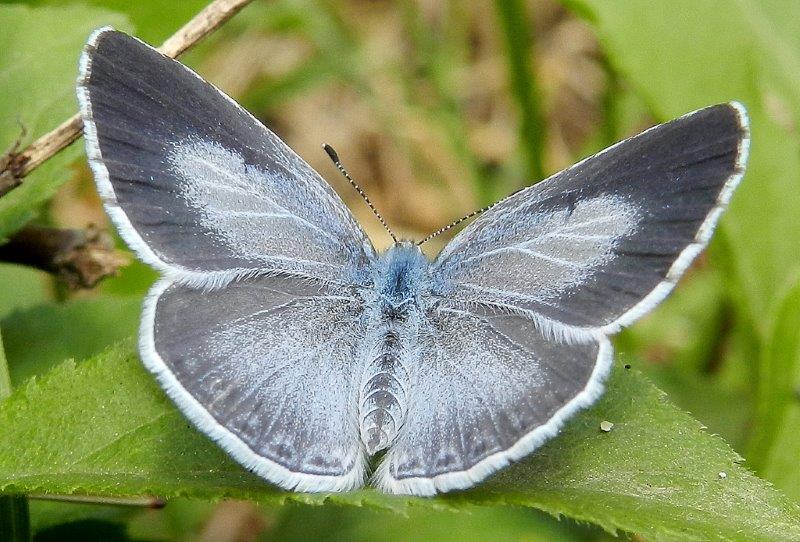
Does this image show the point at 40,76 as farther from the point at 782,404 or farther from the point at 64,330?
the point at 782,404

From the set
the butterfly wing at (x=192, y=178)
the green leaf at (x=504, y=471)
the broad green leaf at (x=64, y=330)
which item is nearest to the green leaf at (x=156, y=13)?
the broad green leaf at (x=64, y=330)

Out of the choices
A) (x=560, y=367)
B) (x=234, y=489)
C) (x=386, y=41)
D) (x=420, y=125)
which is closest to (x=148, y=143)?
(x=234, y=489)

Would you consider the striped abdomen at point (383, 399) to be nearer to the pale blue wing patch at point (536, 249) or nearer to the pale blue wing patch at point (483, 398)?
the pale blue wing patch at point (483, 398)

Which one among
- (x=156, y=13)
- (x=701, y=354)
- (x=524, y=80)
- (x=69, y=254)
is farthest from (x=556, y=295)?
(x=701, y=354)

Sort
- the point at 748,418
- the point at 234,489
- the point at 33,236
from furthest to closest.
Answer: the point at 748,418 → the point at 33,236 → the point at 234,489

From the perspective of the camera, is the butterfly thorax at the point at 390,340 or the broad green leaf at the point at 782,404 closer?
the butterfly thorax at the point at 390,340

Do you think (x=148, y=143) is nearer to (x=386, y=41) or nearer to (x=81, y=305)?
(x=81, y=305)

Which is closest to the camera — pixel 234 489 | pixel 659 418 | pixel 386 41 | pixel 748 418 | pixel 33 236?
pixel 234 489
